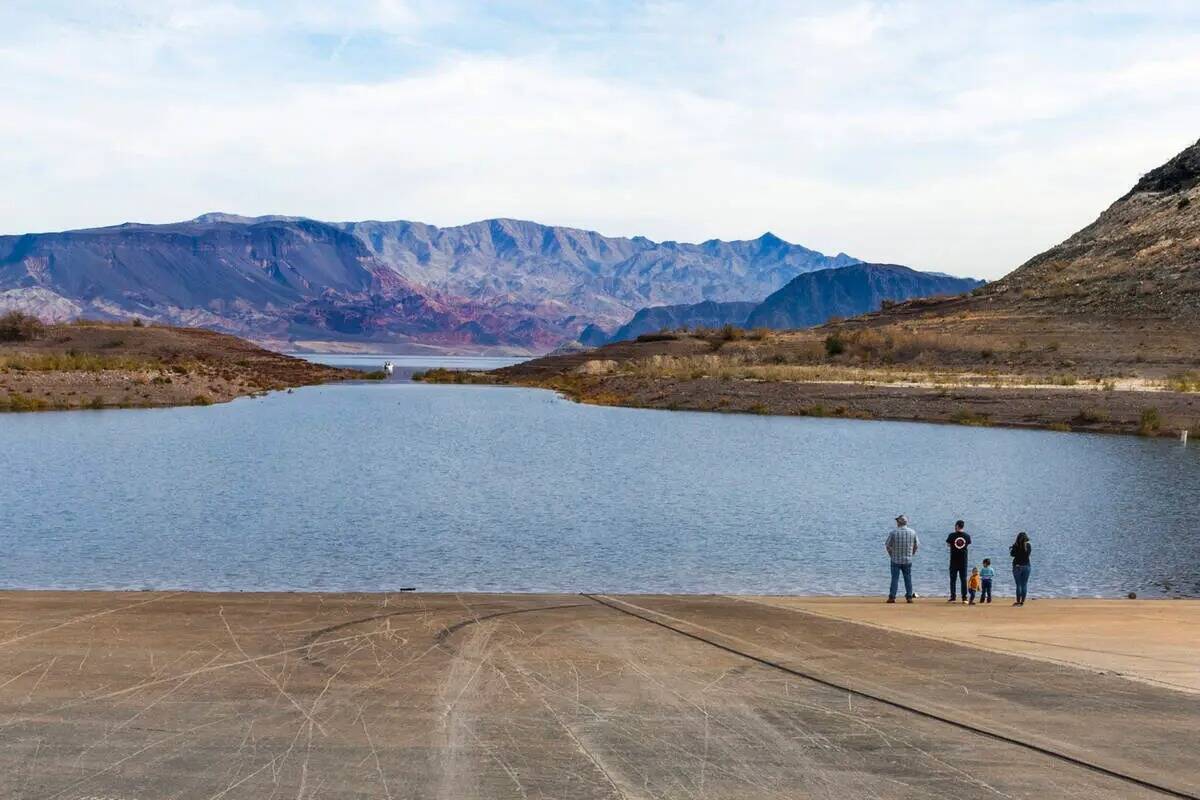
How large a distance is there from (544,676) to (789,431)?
5852cm

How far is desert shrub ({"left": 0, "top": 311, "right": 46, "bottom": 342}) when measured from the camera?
129250mm

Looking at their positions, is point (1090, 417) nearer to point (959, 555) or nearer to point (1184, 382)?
point (1184, 382)

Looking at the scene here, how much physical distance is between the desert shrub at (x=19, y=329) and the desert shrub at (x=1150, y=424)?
11453 cm

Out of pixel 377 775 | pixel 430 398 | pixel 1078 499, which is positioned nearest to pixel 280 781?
pixel 377 775

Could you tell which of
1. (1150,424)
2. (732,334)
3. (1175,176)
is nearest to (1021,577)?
(1150,424)

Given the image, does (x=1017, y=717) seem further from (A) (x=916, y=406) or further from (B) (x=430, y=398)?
(B) (x=430, y=398)

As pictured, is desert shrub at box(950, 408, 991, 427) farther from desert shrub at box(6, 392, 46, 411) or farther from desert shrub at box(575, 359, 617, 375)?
desert shrub at box(6, 392, 46, 411)

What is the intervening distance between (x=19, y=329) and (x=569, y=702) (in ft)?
439

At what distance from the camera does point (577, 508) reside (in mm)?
37875

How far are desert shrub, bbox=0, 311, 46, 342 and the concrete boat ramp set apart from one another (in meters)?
122

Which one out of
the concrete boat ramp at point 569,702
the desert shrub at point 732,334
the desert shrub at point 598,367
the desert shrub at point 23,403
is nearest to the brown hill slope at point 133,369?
the desert shrub at point 23,403

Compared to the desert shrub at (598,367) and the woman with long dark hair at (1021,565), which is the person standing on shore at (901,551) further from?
the desert shrub at (598,367)

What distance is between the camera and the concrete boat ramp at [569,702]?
1203 cm

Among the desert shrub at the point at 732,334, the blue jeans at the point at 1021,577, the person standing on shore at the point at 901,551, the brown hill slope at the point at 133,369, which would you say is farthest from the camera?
the desert shrub at the point at 732,334
